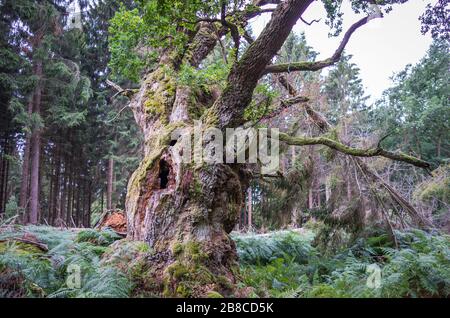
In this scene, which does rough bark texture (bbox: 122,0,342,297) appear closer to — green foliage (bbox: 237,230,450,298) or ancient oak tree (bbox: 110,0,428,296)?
ancient oak tree (bbox: 110,0,428,296)

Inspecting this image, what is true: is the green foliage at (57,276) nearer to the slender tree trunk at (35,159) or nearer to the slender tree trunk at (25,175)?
the slender tree trunk at (35,159)

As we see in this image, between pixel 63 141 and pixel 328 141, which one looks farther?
pixel 63 141

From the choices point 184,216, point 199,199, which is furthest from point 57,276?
point 199,199

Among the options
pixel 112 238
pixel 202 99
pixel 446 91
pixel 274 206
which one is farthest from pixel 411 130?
pixel 112 238

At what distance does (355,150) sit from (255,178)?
181 centimetres

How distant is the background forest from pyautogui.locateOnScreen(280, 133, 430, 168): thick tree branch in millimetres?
407

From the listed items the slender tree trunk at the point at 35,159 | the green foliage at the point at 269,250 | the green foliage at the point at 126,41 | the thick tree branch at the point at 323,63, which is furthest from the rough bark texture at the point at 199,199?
the slender tree trunk at the point at 35,159

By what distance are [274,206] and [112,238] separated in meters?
3.34

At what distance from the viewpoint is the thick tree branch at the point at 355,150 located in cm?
534

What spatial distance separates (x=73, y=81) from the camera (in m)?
15.9

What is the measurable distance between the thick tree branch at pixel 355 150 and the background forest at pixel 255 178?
0.41 m

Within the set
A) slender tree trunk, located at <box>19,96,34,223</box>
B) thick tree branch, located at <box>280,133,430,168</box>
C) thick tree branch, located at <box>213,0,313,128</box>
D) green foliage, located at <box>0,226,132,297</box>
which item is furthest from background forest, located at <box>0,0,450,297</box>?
thick tree branch, located at <box>213,0,313,128</box>

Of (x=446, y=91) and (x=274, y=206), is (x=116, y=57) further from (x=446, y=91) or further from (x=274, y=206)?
(x=446, y=91)

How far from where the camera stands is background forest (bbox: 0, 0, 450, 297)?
152 inches
